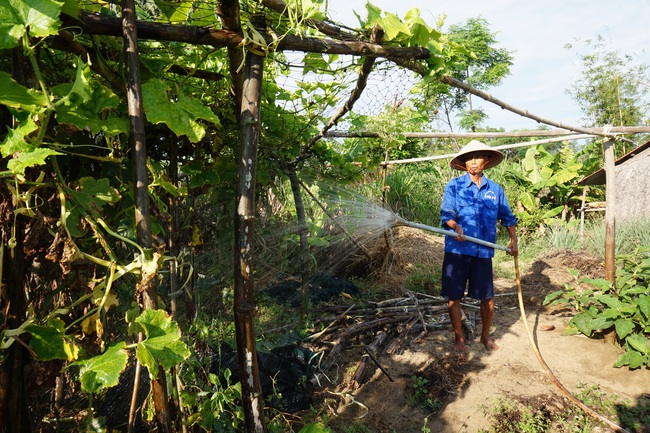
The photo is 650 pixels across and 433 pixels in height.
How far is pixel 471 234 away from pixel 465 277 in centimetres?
40

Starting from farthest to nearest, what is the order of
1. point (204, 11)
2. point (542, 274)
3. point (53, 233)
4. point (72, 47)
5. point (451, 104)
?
point (451, 104), point (542, 274), point (204, 11), point (72, 47), point (53, 233)

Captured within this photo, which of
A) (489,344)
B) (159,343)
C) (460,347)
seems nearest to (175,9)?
(159,343)

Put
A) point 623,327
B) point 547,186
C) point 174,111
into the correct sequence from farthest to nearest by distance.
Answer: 1. point 547,186
2. point 623,327
3. point 174,111

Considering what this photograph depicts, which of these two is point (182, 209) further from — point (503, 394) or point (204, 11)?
point (503, 394)

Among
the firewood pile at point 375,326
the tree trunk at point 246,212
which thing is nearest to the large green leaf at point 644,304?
the firewood pile at point 375,326

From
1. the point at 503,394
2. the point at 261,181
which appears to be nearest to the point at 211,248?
the point at 261,181

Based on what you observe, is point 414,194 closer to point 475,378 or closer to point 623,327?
point 623,327

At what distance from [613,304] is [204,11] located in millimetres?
4220

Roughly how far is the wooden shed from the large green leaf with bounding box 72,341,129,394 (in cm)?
943

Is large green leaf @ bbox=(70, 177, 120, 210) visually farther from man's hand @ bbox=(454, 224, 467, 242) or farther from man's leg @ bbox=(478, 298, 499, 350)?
man's leg @ bbox=(478, 298, 499, 350)

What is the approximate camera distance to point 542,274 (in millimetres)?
6777

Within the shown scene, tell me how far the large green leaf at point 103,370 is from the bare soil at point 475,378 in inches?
76.0

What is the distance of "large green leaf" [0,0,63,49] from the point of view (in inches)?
49.0

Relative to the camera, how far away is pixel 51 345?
4.76 feet
